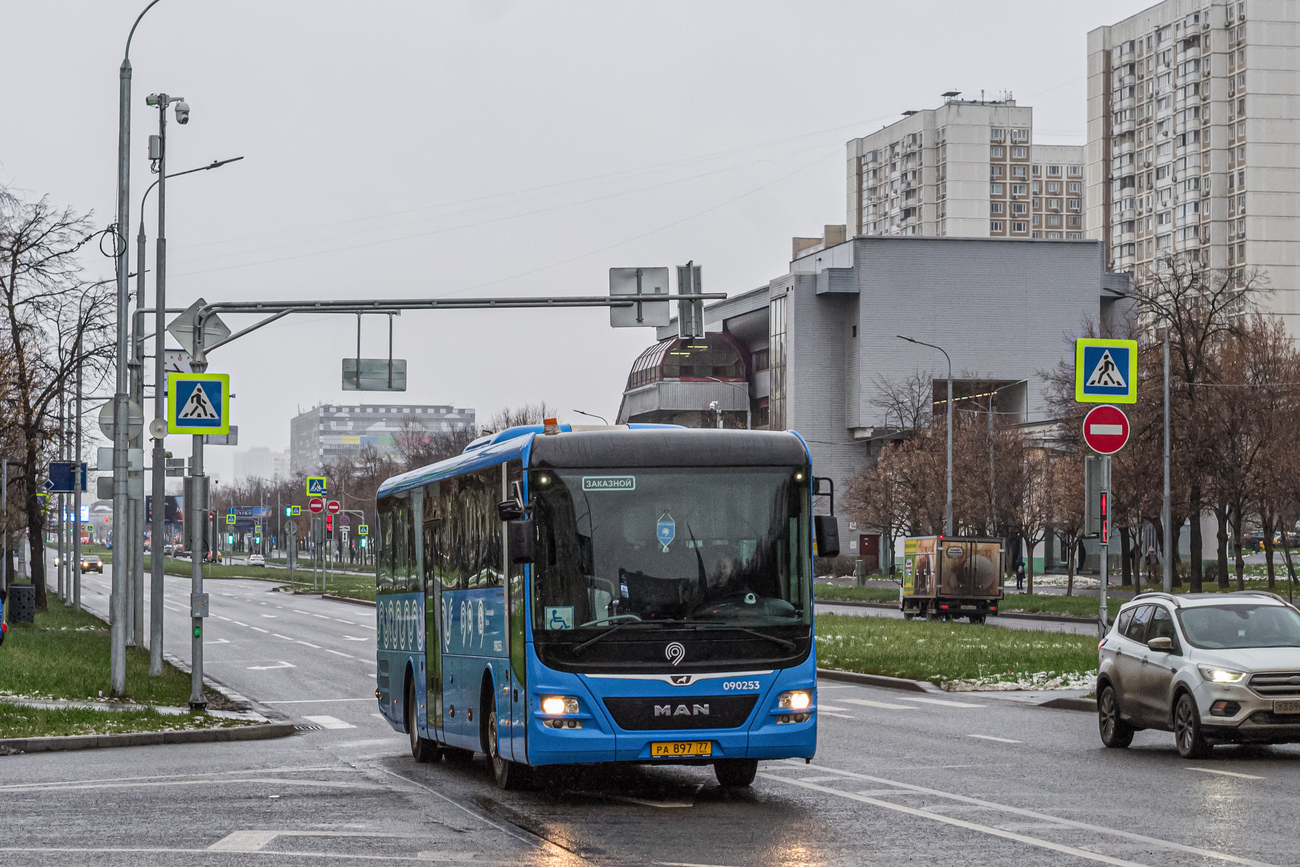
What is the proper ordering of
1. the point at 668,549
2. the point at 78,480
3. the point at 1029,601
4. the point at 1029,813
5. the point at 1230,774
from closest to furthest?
the point at 1029,813 → the point at 668,549 → the point at 1230,774 → the point at 78,480 → the point at 1029,601

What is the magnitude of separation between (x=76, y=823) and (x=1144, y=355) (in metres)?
49.9

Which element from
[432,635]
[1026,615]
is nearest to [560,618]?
[432,635]

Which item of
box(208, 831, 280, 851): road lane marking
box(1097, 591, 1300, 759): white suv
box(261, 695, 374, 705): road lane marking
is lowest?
box(261, 695, 374, 705): road lane marking

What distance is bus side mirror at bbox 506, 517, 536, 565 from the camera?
41.7 feet

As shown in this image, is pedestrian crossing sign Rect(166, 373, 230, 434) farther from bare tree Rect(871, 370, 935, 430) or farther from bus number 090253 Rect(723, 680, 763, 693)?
bare tree Rect(871, 370, 935, 430)

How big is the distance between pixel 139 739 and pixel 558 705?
25.7 ft

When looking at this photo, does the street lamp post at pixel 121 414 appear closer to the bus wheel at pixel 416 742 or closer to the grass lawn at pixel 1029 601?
the bus wheel at pixel 416 742

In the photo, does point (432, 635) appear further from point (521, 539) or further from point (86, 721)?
point (86, 721)

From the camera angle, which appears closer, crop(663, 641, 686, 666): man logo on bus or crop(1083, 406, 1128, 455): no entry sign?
crop(663, 641, 686, 666): man logo on bus

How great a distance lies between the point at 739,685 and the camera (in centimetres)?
1280

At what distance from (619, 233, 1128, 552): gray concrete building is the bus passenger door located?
8671 centimetres

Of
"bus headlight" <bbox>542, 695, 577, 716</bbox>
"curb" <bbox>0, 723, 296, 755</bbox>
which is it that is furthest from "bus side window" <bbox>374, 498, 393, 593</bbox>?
"bus headlight" <bbox>542, 695, 577, 716</bbox>

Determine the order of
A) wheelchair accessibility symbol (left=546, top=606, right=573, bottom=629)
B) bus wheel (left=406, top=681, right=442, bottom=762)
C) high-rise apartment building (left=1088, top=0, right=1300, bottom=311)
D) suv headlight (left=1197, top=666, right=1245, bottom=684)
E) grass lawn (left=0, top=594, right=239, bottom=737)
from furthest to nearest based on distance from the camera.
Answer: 1. high-rise apartment building (left=1088, top=0, right=1300, bottom=311)
2. grass lawn (left=0, top=594, right=239, bottom=737)
3. bus wheel (left=406, top=681, right=442, bottom=762)
4. suv headlight (left=1197, top=666, right=1245, bottom=684)
5. wheelchair accessibility symbol (left=546, top=606, right=573, bottom=629)

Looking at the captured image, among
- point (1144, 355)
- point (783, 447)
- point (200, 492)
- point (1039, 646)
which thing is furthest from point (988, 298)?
point (783, 447)
